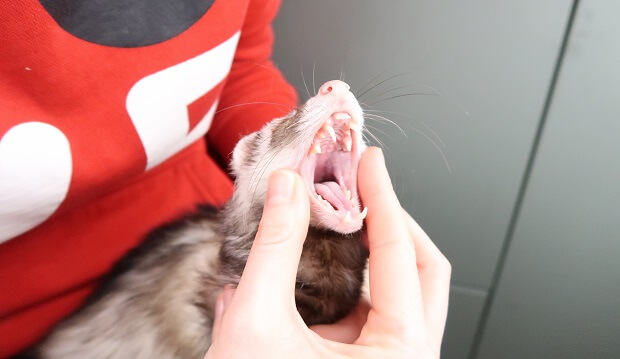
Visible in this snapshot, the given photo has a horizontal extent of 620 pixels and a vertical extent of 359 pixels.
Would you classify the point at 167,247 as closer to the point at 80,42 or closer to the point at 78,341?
the point at 78,341

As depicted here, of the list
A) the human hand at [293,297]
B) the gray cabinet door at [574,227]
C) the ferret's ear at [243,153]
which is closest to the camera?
the human hand at [293,297]

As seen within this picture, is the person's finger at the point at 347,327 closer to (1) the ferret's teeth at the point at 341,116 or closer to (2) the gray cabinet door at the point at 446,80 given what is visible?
(1) the ferret's teeth at the point at 341,116

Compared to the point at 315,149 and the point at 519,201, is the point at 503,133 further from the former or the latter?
the point at 315,149

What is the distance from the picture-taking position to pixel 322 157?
23.5 inches

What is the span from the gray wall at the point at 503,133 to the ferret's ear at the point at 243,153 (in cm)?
23

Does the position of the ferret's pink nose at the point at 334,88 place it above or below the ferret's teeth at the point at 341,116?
above

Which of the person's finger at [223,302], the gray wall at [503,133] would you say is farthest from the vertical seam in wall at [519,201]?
the person's finger at [223,302]

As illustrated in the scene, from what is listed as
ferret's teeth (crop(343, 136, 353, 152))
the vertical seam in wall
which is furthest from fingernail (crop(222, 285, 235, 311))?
the vertical seam in wall

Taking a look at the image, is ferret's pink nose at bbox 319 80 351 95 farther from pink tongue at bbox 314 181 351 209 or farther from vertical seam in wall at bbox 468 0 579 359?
vertical seam in wall at bbox 468 0 579 359

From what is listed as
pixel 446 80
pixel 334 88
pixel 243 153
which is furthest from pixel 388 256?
pixel 446 80

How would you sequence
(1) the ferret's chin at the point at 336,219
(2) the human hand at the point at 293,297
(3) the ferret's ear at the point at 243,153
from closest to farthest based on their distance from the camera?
(2) the human hand at the point at 293,297
(1) the ferret's chin at the point at 336,219
(3) the ferret's ear at the point at 243,153

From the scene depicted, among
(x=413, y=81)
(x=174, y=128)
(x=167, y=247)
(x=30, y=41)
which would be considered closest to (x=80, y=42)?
(x=30, y=41)

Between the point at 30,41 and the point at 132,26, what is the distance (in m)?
0.10

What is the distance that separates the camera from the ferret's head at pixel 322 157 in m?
0.53
